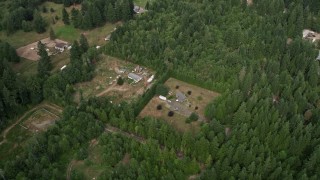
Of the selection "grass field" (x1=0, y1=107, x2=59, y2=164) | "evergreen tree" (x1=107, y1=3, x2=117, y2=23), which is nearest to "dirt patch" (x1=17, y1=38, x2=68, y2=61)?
"evergreen tree" (x1=107, y1=3, x2=117, y2=23)

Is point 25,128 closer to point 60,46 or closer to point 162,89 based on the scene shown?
point 162,89

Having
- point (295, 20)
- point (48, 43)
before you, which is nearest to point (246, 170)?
point (295, 20)

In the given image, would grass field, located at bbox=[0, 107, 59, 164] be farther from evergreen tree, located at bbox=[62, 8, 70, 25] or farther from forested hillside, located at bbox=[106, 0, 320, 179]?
evergreen tree, located at bbox=[62, 8, 70, 25]

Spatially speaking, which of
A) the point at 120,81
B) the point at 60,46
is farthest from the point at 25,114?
the point at 60,46

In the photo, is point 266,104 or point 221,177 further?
point 266,104

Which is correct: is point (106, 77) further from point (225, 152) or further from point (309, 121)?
point (309, 121)

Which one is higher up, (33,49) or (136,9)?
(136,9)
